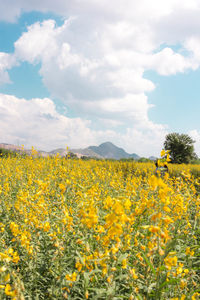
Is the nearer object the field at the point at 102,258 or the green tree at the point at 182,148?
the field at the point at 102,258

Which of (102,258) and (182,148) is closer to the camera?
(102,258)

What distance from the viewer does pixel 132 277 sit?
208cm

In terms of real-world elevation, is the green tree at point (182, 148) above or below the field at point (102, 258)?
above

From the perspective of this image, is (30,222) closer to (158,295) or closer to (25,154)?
(158,295)

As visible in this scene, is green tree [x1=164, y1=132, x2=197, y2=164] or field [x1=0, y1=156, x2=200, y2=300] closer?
field [x1=0, y1=156, x2=200, y2=300]

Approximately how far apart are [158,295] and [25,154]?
9204mm

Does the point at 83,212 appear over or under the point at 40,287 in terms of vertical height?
over

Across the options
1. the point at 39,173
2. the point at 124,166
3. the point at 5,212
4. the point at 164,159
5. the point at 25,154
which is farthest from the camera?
the point at 124,166

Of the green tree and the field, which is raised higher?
the green tree

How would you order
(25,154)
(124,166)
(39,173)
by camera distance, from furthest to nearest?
(124,166) < (25,154) < (39,173)

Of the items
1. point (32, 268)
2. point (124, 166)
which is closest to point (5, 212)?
point (32, 268)

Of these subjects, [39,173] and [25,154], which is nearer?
[39,173]

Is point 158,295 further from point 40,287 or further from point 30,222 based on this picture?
point 30,222

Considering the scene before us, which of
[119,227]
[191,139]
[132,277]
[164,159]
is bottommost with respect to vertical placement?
[132,277]
